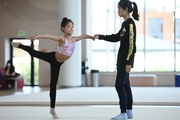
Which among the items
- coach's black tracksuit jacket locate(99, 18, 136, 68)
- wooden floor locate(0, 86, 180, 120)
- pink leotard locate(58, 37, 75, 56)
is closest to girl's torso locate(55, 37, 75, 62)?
pink leotard locate(58, 37, 75, 56)

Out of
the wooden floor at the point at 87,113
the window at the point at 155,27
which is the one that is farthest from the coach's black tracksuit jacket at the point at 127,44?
the window at the point at 155,27

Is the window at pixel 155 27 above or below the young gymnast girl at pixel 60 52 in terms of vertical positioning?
above

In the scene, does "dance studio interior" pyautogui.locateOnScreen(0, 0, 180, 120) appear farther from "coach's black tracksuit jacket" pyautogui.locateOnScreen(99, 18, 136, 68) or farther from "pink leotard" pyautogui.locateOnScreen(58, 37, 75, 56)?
"coach's black tracksuit jacket" pyautogui.locateOnScreen(99, 18, 136, 68)

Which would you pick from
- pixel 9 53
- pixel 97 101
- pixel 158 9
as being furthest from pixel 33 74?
pixel 97 101

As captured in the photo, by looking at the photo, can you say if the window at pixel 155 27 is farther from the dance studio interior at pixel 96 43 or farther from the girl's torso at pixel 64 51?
the girl's torso at pixel 64 51

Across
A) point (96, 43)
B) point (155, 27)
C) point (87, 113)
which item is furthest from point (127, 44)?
point (155, 27)

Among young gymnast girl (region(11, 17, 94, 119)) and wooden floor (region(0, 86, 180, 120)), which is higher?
young gymnast girl (region(11, 17, 94, 119))

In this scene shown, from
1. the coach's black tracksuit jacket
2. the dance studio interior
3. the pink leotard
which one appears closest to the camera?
the coach's black tracksuit jacket

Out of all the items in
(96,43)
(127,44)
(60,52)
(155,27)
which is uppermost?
(155,27)

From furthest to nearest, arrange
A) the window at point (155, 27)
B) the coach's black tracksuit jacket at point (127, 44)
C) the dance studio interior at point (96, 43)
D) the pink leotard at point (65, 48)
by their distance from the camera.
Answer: the window at point (155, 27), the dance studio interior at point (96, 43), the pink leotard at point (65, 48), the coach's black tracksuit jacket at point (127, 44)

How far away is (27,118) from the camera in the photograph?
188 inches

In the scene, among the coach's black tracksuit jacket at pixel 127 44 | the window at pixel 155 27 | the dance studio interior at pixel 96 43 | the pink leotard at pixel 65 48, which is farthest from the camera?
the window at pixel 155 27

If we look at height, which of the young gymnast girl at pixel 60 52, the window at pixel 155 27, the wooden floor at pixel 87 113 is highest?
the window at pixel 155 27

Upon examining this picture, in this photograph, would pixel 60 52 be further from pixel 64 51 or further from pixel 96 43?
pixel 96 43
